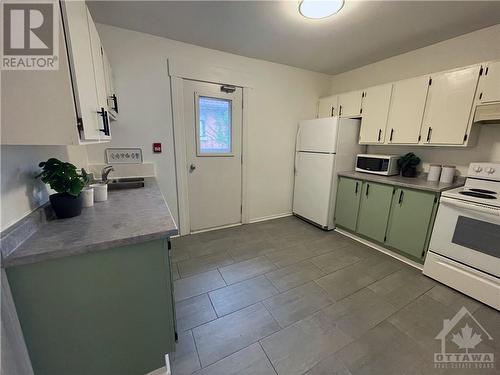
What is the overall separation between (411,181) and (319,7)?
80.9 inches

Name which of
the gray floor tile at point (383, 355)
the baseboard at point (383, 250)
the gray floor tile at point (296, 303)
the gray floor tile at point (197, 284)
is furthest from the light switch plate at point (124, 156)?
the baseboard at point (383, 250)

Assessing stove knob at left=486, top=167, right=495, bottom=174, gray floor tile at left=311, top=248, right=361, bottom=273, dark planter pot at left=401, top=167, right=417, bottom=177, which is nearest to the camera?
stove knob at left=486, top=167, right=495, bottom=174

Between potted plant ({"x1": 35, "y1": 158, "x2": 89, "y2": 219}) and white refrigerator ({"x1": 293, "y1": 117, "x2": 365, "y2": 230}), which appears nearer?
potted plant ({"x1": 35, "y1": 158, "x2": 89, "y2": 219})

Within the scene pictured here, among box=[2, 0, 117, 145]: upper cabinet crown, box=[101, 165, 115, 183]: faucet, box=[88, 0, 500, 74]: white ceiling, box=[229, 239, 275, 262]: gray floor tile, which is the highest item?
box=[88, 0, 500, 74]: white ceiling

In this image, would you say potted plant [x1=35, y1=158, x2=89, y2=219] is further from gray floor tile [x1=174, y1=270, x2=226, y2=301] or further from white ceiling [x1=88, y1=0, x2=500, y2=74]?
white ceiling [x1=88, y1=0, x2=500, y2=74]

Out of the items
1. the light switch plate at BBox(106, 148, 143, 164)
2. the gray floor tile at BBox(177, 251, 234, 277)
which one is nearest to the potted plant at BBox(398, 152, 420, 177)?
the gray floor tile at BBox(177, 251, 234, 277)

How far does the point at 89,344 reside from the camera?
0.96 meters

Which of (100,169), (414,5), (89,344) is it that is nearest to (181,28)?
(100,169)

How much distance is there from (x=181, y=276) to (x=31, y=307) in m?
1.26

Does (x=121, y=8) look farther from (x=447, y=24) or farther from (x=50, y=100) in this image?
(x=447, y=24)

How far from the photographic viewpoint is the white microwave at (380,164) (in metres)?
2.63

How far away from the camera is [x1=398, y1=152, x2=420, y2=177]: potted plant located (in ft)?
8.38

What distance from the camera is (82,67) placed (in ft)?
3.20

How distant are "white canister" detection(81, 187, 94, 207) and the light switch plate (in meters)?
1.02
